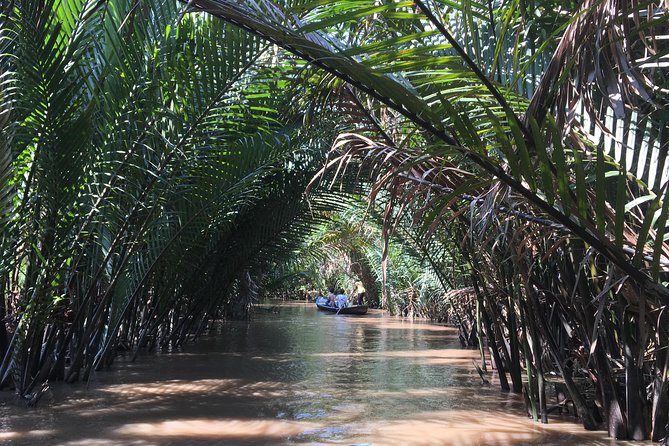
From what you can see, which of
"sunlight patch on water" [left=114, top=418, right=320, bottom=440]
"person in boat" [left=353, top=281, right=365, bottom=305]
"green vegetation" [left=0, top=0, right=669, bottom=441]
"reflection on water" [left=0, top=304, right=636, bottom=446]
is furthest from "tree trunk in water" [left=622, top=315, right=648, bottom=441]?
"person in boat" [left=353, top=281, right=365, bottom=305]

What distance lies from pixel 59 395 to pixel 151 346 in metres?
3.99

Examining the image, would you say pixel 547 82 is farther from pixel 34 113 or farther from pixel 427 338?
pixel 427 338

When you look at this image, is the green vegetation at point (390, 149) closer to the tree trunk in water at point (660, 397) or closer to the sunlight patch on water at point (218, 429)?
the tree trunk in water at point (660, 397)

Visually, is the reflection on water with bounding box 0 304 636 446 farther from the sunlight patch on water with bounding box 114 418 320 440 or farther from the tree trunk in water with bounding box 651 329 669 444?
the tree trunk in water with bounding box 651 329 669 444

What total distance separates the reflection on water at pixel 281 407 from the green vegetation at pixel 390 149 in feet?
1.14

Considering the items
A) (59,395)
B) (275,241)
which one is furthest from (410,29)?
(275,241)

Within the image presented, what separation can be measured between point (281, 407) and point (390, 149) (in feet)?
10.8

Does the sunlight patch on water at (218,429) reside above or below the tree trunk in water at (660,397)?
below

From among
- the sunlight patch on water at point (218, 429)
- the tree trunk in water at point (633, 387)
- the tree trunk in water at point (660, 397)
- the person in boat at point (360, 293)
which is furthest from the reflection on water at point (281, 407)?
the person in boat at point (360, 293)

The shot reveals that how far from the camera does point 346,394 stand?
6113 mm

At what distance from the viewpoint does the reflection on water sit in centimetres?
441

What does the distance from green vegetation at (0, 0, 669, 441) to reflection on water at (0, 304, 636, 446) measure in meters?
0.35

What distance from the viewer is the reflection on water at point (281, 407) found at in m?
4.41

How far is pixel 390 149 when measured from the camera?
2807 mm
